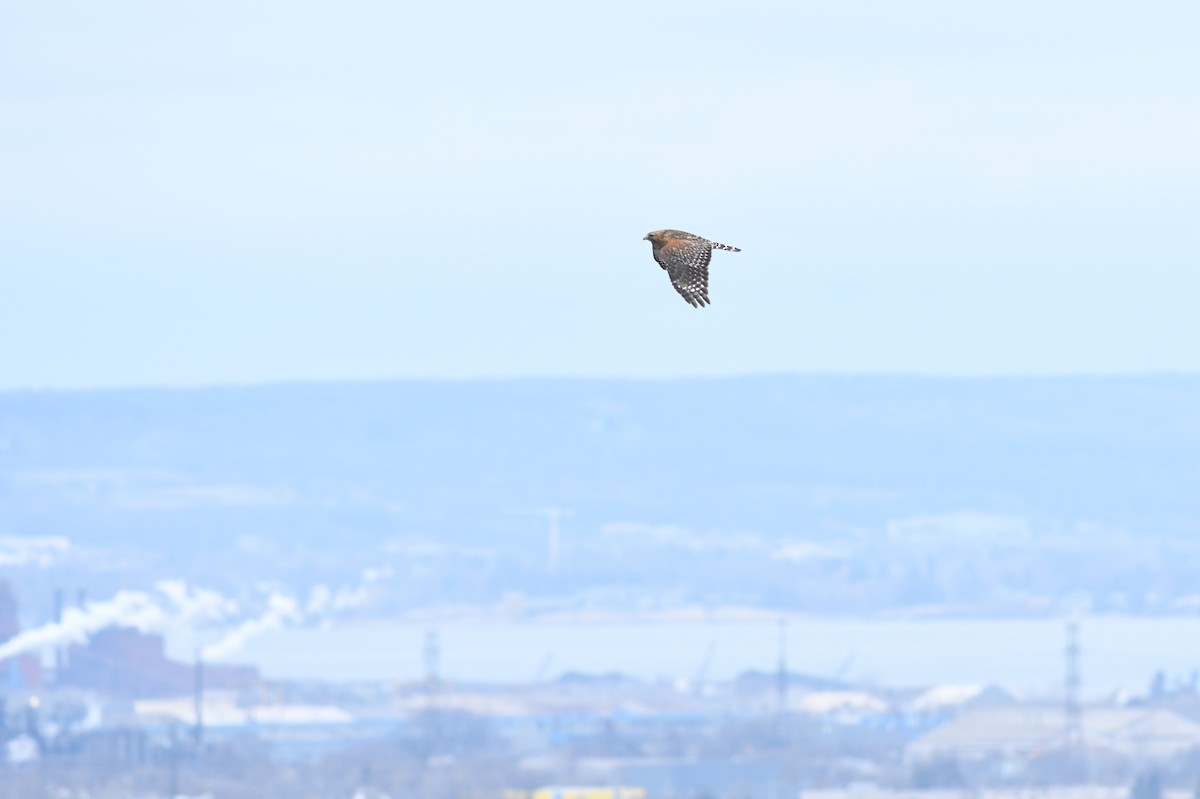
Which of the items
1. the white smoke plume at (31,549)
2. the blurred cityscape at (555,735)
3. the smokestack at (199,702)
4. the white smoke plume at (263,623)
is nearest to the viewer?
the blurred cityscape at (555,735)

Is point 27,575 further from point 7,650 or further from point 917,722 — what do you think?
point 917,722

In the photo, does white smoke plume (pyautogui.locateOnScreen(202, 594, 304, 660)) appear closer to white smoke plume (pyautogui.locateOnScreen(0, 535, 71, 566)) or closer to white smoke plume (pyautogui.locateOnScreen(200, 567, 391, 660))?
white smoke plume (pyautogui.locateOnScreen(200, 567, 391, 660))

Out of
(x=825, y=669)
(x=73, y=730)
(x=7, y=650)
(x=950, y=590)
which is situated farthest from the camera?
(x=950, y=590)

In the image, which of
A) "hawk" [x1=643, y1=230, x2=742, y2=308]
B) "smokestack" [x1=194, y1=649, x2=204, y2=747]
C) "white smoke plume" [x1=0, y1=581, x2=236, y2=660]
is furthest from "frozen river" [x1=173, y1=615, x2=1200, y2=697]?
"hawk" [x1=643, y1=230, x2=742, y2=308]

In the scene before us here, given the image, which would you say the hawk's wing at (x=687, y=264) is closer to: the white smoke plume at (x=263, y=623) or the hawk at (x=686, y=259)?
the hawk at (x=686, y=259)

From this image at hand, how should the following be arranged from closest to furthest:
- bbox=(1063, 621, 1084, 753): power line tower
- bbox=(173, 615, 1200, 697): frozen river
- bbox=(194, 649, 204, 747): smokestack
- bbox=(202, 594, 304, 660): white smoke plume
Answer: bbox=(1063, 621, 1084, 753): power line tower
bbox=(194, 649, 204, 747): smokestack
bbox=(173, 615, 1200, 697): frozen river
bbox=(202, 594, 304, 660): white smoke plume

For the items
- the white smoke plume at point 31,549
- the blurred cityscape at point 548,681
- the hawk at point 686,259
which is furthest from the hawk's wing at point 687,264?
the white smoke plume at point 31,549

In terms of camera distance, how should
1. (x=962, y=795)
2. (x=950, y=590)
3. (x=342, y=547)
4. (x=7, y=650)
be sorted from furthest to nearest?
1. (x=342, y=547)
2. (x=950, y=590)
3. (x=7, y=650)
4. (x=962, y=795)

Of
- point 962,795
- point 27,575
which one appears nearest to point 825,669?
point 27,575
